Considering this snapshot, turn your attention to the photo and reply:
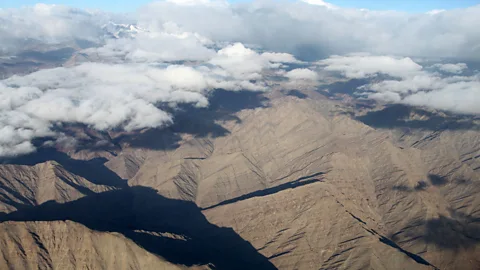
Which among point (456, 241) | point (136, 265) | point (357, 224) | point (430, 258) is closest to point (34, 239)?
point (136, 265)

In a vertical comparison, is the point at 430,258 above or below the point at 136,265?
below

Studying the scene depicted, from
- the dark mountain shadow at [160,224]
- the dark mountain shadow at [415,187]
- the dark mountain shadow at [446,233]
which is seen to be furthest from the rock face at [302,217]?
the dark mountain shadow at [415,187]

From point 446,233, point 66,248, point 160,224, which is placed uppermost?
point 66,248

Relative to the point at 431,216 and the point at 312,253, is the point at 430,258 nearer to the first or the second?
the point at 431,216

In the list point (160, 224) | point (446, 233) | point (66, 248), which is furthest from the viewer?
point (160, 224)

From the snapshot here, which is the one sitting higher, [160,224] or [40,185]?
[40,185]

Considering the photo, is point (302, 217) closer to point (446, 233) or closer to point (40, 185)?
point (446, 233)

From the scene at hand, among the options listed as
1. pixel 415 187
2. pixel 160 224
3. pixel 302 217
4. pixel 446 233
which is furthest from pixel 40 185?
pixel 446 233
